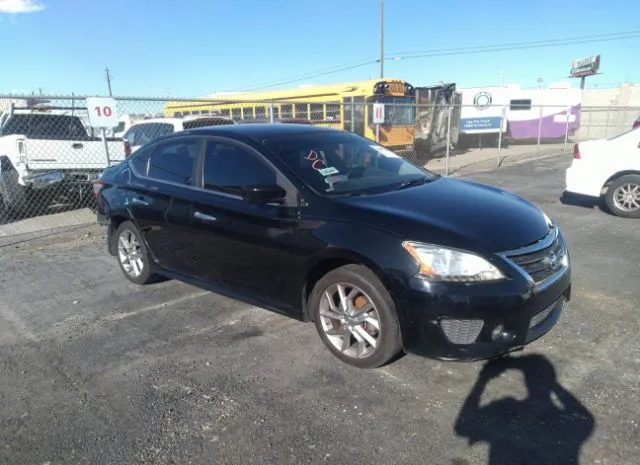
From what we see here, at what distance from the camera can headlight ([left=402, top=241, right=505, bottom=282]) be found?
2.89m

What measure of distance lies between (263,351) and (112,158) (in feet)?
23.4

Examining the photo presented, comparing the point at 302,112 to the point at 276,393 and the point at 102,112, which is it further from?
the point at 276,393

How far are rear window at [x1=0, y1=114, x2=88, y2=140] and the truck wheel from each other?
957 cm

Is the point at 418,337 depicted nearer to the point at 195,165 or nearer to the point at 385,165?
the point at 385,165

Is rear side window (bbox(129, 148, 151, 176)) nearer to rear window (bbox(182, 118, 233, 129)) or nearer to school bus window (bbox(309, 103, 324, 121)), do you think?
rear window (bbox(182, 118, 233, 129))

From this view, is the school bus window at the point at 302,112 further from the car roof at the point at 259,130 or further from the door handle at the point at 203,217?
the door handle at the point at 203,217

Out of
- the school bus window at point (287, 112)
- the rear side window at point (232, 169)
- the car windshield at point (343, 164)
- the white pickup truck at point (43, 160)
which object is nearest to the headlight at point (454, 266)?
the car windshield at point (343, 164)

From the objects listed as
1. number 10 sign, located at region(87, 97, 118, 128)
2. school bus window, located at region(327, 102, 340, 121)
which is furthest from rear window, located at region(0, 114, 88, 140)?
school bus window, located at region(327, 102, 340, 121)

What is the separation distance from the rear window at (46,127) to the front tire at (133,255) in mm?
5465

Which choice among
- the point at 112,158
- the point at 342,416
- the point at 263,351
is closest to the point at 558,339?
the point at 342,416

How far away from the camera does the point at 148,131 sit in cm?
1071

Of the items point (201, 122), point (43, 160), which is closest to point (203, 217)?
point (43, 160)

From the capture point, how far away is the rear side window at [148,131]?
1036 cm

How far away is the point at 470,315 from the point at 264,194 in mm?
1578
